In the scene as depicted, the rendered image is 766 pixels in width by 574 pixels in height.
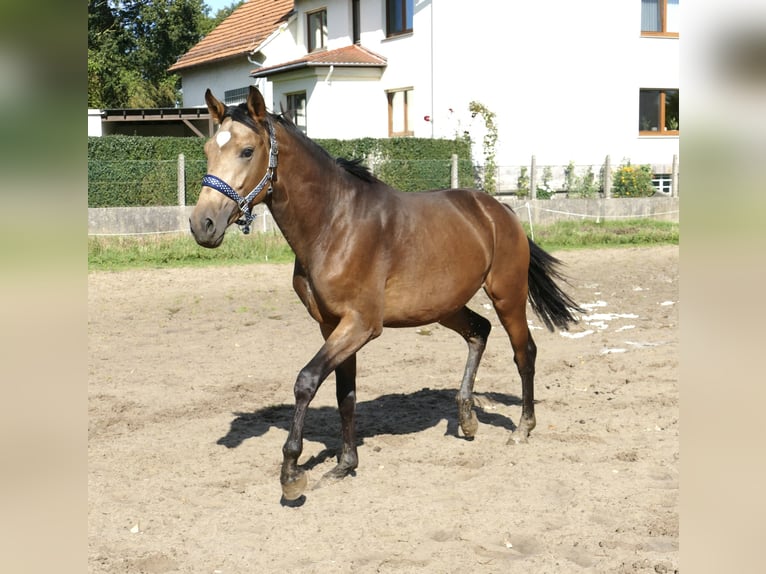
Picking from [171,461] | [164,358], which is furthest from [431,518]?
[164,358]

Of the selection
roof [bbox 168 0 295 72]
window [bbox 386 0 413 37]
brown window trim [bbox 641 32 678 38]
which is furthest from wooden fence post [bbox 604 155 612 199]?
roof [bbox 168 0 295 72]

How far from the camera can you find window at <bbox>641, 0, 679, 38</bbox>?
2362 centimetres

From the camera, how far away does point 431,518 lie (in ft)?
14.2

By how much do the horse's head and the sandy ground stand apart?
1.56 meters

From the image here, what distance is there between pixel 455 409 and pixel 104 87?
41421mm

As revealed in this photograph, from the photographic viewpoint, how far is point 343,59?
24.1 metres

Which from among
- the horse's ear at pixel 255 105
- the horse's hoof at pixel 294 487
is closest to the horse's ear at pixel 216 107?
the horse's ear at pixel 255 105

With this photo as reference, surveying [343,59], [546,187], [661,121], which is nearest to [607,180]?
[546,187]
